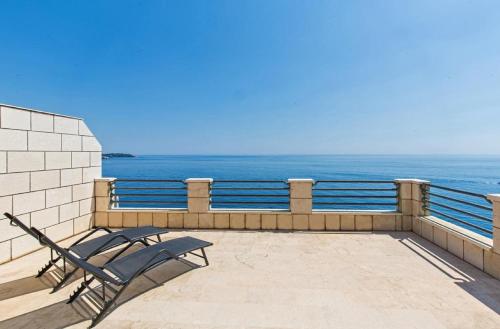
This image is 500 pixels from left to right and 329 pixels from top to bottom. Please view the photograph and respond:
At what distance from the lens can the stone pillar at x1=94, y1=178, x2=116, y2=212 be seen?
608 cm

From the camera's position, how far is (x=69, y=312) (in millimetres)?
2629

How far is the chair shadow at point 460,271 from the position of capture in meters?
2.94

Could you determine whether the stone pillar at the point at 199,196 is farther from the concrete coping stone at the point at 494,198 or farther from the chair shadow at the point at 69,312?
the concrete coping stone at the point at 494,198

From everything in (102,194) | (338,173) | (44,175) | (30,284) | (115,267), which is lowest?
(338,173)

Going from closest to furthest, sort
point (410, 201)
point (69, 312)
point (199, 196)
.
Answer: point (69, 312) < point (410, 201) < point (199, 196)

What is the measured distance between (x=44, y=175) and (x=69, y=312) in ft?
10.4

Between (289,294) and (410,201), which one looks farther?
(410,201)

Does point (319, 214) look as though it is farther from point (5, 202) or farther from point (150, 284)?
point (5, 202)

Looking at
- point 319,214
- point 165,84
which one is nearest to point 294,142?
point 165,84

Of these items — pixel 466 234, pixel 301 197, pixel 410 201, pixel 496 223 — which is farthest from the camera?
pixel 301 197

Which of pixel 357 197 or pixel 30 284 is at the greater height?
pixel 357 197

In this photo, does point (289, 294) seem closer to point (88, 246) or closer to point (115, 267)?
point (115, 267)

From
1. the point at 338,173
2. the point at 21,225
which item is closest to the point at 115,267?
the point at 21,225

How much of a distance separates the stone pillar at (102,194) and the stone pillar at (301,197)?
174 inches
